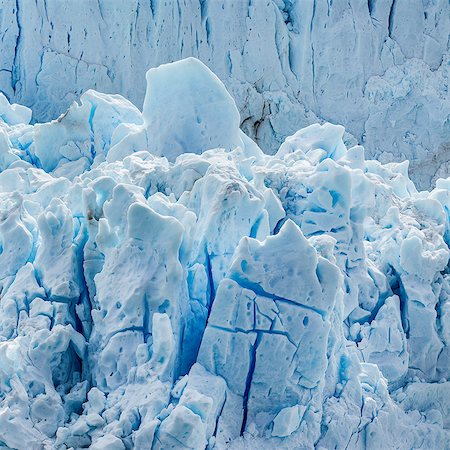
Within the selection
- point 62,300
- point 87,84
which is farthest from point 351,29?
point 62,300

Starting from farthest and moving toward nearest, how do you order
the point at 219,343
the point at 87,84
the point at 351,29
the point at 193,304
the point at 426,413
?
the point at 351,29 < the point at 87,84 < the point at 426,413 < the point at 193,304 < the point at 219,343

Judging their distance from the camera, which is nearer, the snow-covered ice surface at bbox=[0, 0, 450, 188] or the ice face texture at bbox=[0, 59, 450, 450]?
the ice face texture at bbox=[0, 59, 450, 450]

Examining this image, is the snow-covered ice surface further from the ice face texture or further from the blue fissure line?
the blue fissure line

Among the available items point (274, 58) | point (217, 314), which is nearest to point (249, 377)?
point (217, 314)

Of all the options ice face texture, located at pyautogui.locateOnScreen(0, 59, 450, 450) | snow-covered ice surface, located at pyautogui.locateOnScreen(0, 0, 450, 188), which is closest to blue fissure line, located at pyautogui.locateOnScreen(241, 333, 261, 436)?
ice face texture, located at pyautogui.locateOnScreen(0, 59, 450, 450)

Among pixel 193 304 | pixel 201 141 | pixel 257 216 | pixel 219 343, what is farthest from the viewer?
pixel 201 141

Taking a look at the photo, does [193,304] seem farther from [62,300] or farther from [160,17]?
[160,17]

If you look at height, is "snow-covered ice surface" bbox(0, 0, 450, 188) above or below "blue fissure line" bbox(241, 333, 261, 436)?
below
